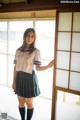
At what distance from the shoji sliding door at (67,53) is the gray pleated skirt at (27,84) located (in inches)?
16.9

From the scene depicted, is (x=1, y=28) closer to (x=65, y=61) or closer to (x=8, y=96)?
(x=8, y=96)

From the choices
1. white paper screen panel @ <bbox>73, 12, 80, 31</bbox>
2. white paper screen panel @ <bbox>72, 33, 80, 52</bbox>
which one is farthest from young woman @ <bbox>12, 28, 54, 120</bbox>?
white paper screen panel @ <bbox>73, 12, 80, 31</bbox>

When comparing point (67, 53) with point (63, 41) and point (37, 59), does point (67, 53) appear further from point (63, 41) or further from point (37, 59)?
point (37, 59)

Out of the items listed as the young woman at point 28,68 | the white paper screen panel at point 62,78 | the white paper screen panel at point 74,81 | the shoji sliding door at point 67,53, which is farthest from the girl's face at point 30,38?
the white paper screen panel at point 74,81

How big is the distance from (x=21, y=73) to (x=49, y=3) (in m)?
1.25

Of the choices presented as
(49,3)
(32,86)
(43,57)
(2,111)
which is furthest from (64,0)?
(2,111)

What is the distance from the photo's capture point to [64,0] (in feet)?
8.75

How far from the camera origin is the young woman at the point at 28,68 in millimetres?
3157

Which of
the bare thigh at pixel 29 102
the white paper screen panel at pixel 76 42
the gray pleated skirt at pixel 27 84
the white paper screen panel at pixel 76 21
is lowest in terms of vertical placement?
the bare thigh at pixel 29 102

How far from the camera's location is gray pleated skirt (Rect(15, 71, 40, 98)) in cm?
323

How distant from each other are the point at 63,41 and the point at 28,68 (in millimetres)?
775

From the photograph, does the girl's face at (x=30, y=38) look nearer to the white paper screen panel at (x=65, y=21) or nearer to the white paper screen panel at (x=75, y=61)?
the white paper screen panel at (x=65, y=21)

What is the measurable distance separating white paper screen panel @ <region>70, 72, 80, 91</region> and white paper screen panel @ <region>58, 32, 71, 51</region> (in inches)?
15.2

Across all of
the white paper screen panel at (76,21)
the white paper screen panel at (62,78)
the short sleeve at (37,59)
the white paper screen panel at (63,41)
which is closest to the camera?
the white paper screen panel at (76,21)
